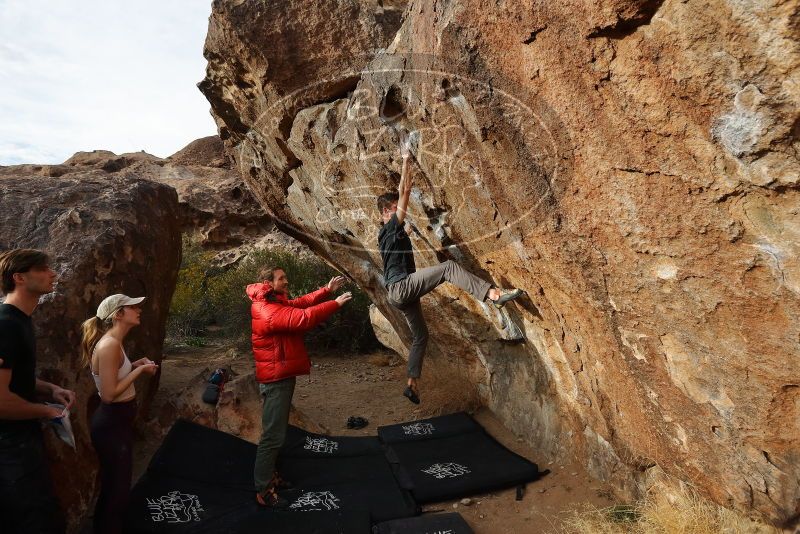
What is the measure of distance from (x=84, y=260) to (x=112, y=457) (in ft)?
6.43

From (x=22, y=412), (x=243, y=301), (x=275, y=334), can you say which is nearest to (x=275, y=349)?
(x=275, y=334)

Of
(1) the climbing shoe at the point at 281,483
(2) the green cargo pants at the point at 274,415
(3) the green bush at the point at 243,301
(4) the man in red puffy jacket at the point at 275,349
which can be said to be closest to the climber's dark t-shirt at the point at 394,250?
(4) the man in red puffy jacket at the point at 275,349

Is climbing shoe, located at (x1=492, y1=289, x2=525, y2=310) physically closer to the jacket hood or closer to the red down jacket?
the red down jacket

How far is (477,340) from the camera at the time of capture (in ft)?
17.9

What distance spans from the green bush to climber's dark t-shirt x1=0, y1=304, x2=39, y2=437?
6.66m

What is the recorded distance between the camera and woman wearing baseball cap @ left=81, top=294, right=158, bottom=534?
2781 mm

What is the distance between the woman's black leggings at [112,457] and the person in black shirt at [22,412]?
253 mm

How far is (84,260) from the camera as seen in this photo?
4238 mm

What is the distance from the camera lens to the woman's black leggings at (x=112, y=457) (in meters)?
2.81

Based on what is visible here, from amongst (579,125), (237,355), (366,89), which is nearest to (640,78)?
(579,125)

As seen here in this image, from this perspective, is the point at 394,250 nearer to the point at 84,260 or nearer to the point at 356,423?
the point at 84,260

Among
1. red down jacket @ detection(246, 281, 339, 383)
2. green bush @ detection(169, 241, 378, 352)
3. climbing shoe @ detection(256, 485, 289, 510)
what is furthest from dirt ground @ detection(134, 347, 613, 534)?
red down jacket @ detection(246, 281, 339, 383)

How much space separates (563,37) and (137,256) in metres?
3.92

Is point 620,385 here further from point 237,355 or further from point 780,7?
point 237,355
